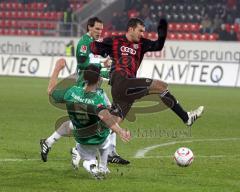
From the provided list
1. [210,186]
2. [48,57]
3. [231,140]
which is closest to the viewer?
[210,186]

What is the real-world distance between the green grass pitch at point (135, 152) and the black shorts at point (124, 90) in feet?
2.76

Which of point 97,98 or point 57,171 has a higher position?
point 97,98

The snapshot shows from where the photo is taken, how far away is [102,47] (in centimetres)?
1171

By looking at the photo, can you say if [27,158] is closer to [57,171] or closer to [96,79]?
[57,171]

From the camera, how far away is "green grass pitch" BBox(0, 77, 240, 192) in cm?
876

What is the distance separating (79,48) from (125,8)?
32.2 m

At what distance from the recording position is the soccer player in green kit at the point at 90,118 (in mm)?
8844

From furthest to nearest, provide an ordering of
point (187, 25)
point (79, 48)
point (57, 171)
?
point (187, 25), point (79, 48), point (57, 171)

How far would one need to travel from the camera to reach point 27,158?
1103 cm

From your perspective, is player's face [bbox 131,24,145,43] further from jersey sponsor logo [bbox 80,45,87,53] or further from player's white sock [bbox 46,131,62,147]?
player's white sock [bbox 46,131,62,147]

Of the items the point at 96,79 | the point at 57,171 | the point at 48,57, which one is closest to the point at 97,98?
the point at 96,79

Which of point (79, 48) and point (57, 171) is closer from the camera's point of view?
point (57, 171)

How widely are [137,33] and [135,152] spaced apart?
7.04 ft

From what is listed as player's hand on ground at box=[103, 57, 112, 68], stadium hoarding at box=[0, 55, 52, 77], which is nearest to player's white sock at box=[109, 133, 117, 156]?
player's hand on ground at box=[103, 57, 112, 68]
